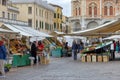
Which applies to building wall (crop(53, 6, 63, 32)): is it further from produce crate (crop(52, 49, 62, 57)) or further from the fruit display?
the fruit display

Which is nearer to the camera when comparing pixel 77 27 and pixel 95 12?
pixel 95 12

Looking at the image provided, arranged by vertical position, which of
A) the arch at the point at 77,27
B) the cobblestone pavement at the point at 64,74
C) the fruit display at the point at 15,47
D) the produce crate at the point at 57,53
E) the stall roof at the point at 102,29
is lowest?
the cobblestone pavement at the point at 64,74

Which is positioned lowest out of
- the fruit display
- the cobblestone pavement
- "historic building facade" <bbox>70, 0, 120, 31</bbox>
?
the cobblestone pavement

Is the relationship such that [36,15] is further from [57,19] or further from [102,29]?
[102,29]

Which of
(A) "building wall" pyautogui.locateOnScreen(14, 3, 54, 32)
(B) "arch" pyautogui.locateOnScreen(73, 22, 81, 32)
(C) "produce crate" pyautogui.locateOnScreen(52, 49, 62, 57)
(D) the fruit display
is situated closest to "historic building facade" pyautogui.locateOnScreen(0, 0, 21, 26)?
(A) "building wall" pyautogui.locateOnScreen(14, 3, 54, 32)

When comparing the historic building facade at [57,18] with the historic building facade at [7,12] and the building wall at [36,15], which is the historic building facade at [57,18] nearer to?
the building wall at [36,15]

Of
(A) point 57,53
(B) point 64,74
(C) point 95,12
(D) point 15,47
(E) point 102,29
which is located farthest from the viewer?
(C) point 95,12

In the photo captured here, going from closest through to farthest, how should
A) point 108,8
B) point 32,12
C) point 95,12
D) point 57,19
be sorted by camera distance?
point 32,12
point 57,19
point 108,8
point 95,12

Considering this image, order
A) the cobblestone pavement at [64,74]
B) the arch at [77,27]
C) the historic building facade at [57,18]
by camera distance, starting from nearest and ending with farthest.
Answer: the cobblestone pavement at [64,74], the historic building facade at [57,18], the arch at [77,27]

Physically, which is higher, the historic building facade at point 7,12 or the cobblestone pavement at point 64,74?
the historic building facade at point 7,12

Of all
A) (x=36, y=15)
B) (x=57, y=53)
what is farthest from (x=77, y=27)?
(x=57, y=53)

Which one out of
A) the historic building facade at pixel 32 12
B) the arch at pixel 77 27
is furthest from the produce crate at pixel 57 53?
the arch at pixel 77 27

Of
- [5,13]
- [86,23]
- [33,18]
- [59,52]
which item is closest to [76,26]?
[86,23]

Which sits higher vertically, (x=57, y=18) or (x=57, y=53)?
(x=57, y=18)
